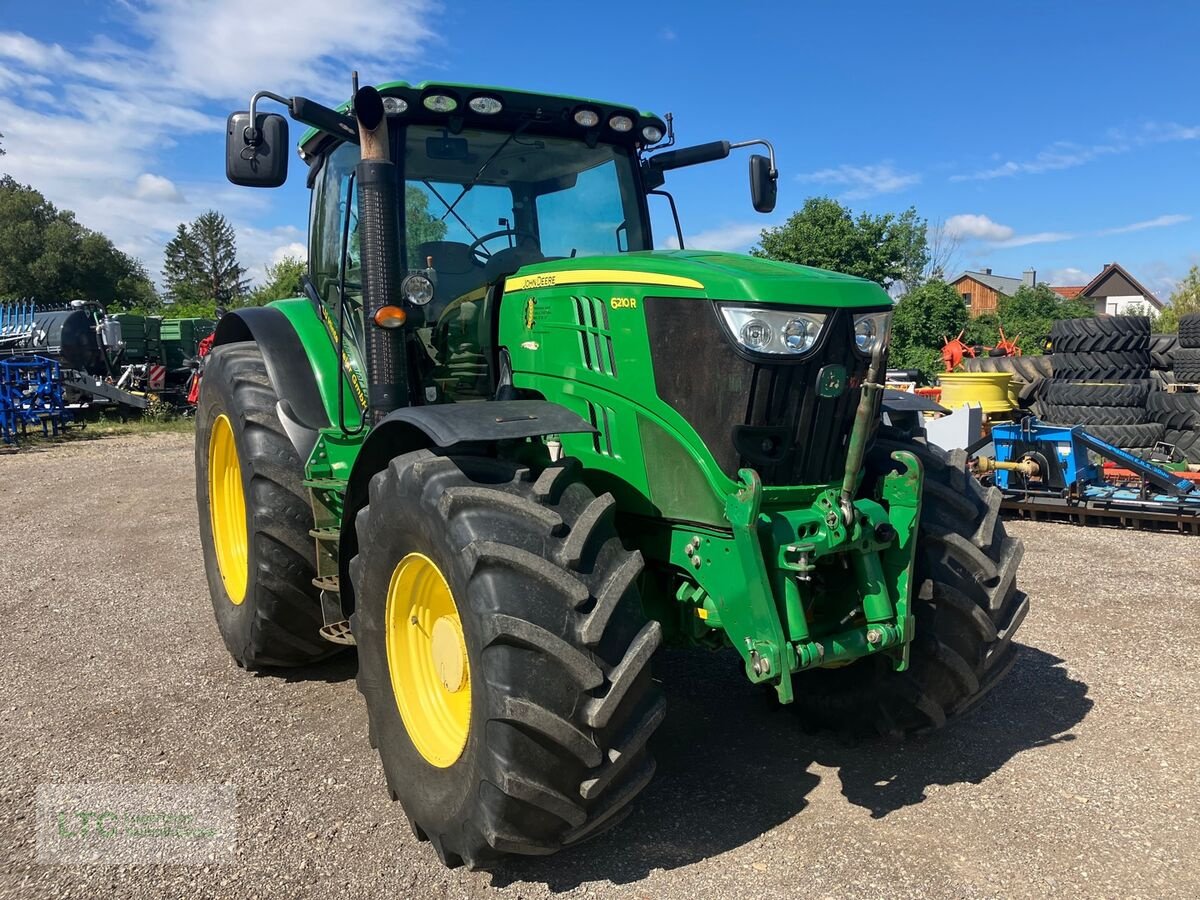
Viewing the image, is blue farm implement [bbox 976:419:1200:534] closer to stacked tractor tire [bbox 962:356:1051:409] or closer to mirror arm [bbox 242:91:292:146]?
stacked tractor tire [bbox 962:356:1051:409]

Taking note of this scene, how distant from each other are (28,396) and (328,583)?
13.4m

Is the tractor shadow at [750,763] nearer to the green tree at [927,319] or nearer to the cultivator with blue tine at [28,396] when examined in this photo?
the cultivator with blue tine at [28,396]

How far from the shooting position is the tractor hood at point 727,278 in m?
2.86

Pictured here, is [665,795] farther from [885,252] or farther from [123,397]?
[885,252]

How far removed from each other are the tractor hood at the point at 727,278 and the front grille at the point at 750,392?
6 cm

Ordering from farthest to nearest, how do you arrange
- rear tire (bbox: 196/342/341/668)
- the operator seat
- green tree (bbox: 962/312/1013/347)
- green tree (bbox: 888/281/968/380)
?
green tree (bbox: 962/312/1013/347), green tree (bbox: 888/281/968/380), rear tire (bbox: 196/342/341/668), the operator seat

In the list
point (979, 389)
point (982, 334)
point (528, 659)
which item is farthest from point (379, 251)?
point (982, 334)

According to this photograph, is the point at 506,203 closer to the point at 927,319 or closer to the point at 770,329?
the point at 770,329

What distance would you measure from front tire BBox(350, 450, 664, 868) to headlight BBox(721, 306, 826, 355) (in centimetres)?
66

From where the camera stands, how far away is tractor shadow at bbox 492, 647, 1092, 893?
2.97m

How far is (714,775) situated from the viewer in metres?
3.51

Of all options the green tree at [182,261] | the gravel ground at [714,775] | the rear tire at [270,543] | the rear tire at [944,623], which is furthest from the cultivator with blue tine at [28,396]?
the green tree at [182,261]

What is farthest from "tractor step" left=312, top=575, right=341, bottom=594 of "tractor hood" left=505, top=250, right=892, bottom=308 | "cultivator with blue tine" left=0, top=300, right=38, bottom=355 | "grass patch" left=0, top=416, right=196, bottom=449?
"cultivator with blue tine" left=0, top=300, right=38, bottom=355

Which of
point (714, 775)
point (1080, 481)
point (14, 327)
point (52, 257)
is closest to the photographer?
point (714, 775)
